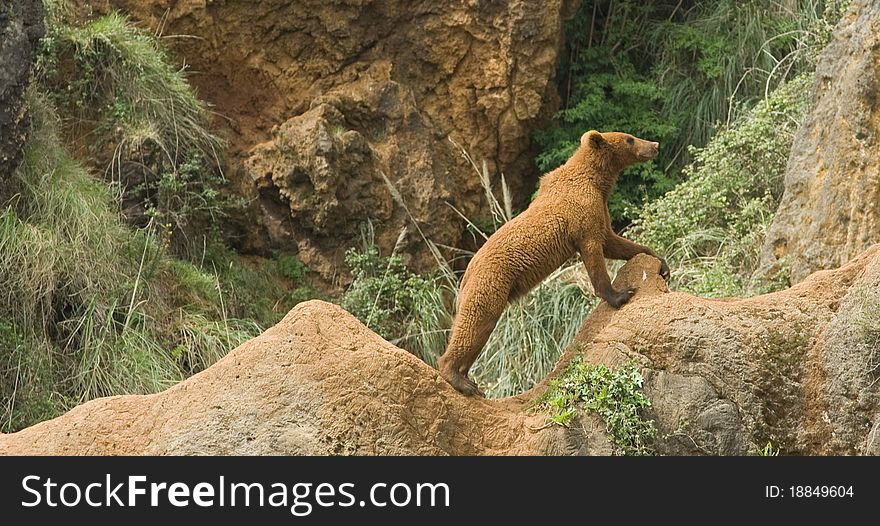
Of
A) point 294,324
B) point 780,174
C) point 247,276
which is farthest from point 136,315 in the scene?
point 780,174

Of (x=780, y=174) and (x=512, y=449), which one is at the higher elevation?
(x=512, y=449)

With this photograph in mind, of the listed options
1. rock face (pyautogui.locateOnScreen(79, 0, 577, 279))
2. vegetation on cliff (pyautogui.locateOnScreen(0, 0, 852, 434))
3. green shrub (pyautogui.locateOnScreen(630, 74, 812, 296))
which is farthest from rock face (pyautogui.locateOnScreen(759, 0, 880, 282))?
rock face (pyautogui.locateOnScreen(79, 0, 577, 279))

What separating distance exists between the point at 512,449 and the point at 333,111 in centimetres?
697

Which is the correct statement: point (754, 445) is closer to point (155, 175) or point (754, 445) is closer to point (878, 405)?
point (878, 405)

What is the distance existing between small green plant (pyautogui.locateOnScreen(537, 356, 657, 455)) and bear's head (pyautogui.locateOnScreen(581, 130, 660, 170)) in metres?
1.64

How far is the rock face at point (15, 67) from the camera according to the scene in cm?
1014

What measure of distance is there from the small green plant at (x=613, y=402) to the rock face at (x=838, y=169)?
3400mm

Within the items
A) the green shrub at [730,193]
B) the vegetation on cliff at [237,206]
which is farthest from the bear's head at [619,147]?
the green shrub at [730,193]

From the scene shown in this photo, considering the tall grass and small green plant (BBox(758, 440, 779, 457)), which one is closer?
small green plant (BBox(758, 440, 779, 457))

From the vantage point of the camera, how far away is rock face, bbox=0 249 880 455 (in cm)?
623

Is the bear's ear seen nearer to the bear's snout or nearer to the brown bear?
the brown bear

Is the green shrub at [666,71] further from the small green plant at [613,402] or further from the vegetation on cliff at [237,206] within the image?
the small green plant at [613,402]

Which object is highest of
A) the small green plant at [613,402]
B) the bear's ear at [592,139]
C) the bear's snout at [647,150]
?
the bear's ear at [592,139]

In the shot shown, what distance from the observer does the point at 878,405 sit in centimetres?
649
